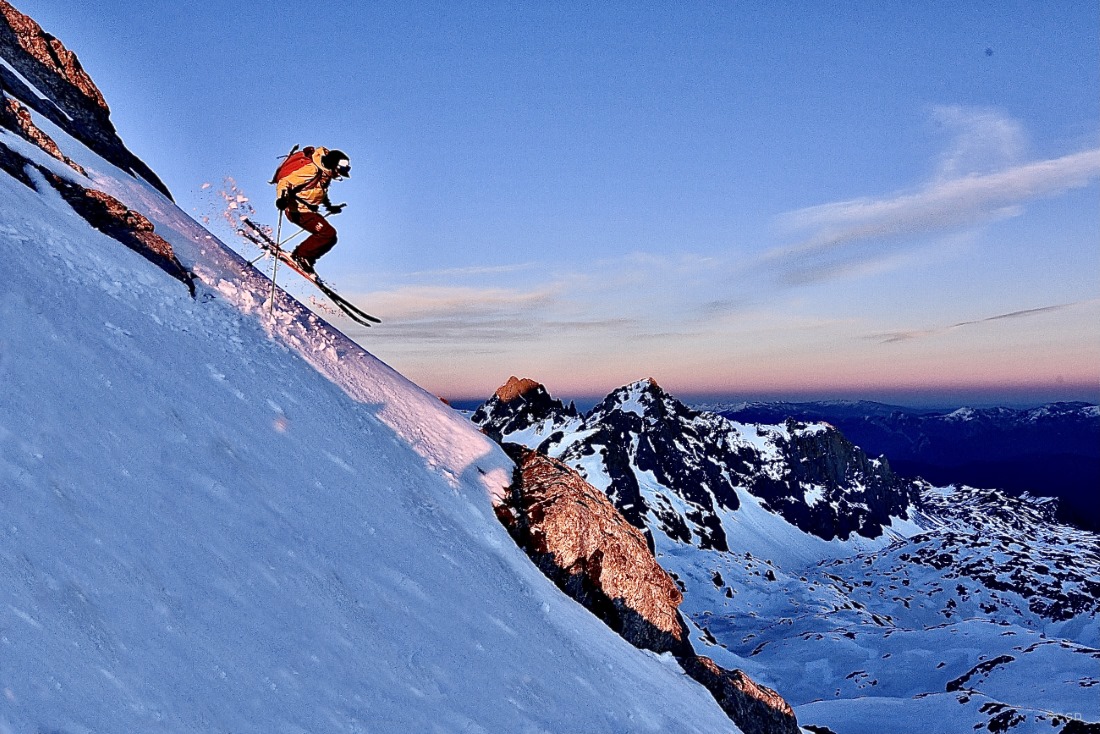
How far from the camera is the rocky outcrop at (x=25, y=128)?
653 inches

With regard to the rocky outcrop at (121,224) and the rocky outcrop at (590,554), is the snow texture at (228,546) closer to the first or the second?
the rocky outcrop at (121,224)

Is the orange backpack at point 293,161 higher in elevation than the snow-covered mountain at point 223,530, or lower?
higher

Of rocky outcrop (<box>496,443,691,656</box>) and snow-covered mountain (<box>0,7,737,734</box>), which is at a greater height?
snow-covered mountain (<box>0,7,737,734</box>)

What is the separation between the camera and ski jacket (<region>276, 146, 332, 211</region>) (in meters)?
16.7

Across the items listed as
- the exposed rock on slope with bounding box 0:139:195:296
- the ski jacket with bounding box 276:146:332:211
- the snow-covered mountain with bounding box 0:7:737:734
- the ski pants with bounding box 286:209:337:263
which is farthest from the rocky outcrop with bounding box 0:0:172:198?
the ski jacket with bounding box 276:146:332:211

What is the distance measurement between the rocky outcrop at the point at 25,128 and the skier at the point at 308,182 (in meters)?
5.98

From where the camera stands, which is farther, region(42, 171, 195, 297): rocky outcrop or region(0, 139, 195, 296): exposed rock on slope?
region(42, 171, 195, 297): rocky outcrop

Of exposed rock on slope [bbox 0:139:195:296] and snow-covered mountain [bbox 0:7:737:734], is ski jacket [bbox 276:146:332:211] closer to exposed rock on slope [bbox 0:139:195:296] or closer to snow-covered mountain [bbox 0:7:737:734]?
snow-covered mountain [bbox 0:7:737:734]

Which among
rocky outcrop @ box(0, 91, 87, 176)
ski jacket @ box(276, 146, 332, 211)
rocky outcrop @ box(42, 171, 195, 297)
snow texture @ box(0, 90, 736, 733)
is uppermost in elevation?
rocky outcrop @ box(0, 91, 87, 176)

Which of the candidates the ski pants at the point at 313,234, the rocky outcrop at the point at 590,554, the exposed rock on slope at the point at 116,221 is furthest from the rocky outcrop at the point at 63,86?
the rocky outcrop at the point at 590,554

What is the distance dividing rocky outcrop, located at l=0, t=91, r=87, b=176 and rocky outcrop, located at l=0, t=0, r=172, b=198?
4679 millimetres

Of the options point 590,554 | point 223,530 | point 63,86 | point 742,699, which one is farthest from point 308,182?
point 742,699

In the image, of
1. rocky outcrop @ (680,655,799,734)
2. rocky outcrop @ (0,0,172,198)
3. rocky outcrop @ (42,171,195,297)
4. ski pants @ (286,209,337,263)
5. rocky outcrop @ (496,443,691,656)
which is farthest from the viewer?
rocky outcrop @ (0,0,172,198)

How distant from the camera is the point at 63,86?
2627 cm
